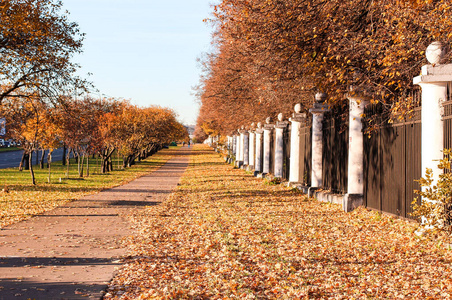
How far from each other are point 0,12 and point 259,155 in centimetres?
1795

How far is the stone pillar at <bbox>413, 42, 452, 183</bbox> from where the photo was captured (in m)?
8.63

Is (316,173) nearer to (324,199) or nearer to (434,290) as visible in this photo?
(324,199)

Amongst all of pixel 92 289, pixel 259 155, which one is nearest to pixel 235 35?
pixel 92 289

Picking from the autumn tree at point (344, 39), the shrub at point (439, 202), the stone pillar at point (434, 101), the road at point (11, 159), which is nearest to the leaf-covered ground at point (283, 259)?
the shrub at point (439, 202)

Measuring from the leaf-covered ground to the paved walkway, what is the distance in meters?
0.33

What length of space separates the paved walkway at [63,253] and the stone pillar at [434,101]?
5.06 metres

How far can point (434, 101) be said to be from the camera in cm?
878

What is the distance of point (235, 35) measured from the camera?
559 inches

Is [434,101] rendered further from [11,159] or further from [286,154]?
[11,159]

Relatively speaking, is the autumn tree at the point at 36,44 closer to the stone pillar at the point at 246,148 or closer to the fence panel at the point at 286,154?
the fence panel at the point at 286,154

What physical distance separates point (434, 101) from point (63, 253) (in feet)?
20.5

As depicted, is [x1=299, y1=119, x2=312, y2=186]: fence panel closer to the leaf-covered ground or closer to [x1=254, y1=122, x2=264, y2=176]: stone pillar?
the leaf-covered ground

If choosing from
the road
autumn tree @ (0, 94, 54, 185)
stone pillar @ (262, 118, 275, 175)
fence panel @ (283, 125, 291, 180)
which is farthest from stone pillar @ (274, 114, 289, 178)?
the road

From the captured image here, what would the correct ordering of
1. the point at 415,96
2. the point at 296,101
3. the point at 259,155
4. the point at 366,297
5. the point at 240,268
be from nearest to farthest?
the point at 366,297, the point at 240,268, the point at 415,96, the point at 296,101, the point at 259,155
